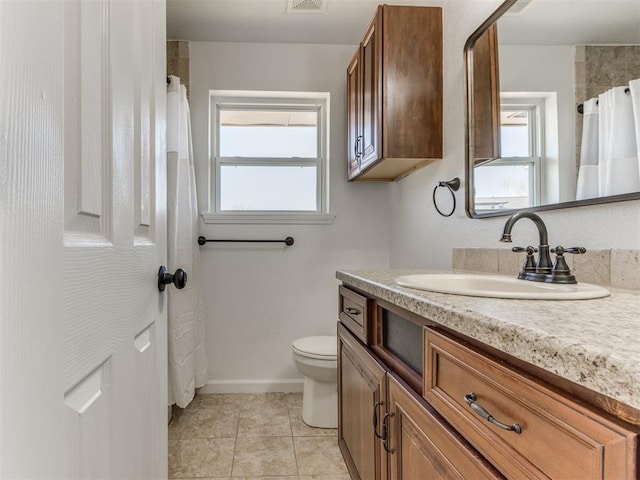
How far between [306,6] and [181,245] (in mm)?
1503

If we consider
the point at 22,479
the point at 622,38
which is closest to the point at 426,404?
the point at 22,479

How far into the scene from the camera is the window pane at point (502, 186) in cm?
133

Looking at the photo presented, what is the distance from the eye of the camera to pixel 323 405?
6.80 ft

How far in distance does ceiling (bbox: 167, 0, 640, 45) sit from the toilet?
1.63m

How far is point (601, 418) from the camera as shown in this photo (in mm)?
402

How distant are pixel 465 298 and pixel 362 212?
1.89 m

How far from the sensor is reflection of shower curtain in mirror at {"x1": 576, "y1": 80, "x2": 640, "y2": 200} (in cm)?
94

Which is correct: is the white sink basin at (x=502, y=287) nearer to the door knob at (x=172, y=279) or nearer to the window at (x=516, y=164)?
the window at (x=516, y=164)

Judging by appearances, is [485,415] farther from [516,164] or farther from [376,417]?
[516,164]

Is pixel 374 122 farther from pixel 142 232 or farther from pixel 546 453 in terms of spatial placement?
pixel 546 453

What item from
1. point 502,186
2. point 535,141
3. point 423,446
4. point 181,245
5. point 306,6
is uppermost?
point 306,6

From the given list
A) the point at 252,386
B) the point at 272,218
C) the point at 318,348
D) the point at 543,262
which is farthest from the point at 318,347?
the point at 543,262

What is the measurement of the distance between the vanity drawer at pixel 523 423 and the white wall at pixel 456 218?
→ 63cm

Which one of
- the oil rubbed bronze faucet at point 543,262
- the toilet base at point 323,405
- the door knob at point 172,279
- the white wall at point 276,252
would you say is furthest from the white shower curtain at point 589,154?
the white wall at point 276,252
